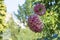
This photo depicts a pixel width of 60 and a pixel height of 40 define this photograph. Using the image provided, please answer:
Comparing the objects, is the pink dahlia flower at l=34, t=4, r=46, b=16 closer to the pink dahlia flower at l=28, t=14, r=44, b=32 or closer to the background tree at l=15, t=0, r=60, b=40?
the pink dahlia flower at l=28, t=14, r=44, b=32

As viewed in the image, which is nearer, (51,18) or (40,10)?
(40,10)

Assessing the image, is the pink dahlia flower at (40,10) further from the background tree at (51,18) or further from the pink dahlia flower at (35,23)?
the background tree at (51,18)

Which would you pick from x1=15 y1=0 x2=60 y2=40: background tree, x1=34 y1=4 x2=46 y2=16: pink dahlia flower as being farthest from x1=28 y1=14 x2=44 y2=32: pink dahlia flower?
x1=15 y1=0 x2=60 y2=40: background tree

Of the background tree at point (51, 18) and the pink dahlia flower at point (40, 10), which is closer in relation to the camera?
the pink dahlia flower at point (40, 10)

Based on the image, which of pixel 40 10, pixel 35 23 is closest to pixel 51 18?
pixel 40 10

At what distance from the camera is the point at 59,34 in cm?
367

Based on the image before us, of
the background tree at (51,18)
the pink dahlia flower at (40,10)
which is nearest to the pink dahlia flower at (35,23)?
the pink dahlia flower at (40,10)

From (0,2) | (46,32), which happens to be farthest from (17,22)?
(46,32)

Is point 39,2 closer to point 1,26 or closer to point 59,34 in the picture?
point 59,34

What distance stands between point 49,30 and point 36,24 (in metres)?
0.53

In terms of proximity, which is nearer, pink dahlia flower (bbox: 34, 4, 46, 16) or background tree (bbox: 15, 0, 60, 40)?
pink dahlia flower (bbox: 34, 4, 46, 16)

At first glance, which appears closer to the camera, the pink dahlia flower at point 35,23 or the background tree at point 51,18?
the pink dahlia flower at point 35,23

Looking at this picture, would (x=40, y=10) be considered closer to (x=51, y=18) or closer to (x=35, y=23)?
(x=35, y=23)

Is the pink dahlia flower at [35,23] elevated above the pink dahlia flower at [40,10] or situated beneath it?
situated beneath
